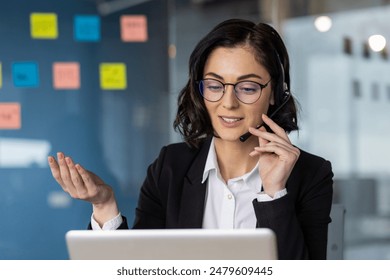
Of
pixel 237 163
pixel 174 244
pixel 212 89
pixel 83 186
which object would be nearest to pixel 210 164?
pixel 237 163

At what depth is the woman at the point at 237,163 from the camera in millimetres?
1560

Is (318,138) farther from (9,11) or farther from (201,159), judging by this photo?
(201,159)

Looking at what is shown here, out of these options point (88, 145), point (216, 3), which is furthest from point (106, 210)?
point (216, 3)

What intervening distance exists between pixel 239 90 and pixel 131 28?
5.93ft

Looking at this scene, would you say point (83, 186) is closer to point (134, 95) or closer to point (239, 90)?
point (239, 90)

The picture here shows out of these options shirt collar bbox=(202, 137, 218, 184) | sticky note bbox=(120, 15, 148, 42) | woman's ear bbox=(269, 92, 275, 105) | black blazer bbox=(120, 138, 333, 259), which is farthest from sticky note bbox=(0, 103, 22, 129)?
woman's ear bbox=(269, 92, 275, 105)

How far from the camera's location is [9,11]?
10.6 ft

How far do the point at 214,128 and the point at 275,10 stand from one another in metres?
2.03

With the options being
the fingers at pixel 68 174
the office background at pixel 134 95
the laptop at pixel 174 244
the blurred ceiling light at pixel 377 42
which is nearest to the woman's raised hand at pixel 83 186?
the fingers at pixel 68 174

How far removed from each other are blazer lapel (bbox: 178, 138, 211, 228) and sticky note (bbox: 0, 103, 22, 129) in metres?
1.65

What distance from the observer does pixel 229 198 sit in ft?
5.61

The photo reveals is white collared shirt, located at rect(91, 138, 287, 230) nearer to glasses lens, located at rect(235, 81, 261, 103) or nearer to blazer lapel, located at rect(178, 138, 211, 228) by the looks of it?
blazer lapel, located at rect(178, 138, 211, 228)

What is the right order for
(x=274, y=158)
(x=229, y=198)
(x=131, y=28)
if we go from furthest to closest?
(x=131, y=28) → (x=229, y=198) → (x=274, y=158)

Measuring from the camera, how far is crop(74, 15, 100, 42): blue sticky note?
330 centimetres
